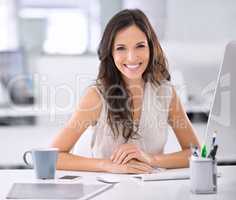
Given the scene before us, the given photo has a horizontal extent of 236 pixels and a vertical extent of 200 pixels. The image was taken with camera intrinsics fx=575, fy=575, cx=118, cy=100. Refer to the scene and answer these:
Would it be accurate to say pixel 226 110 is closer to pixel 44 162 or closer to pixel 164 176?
pixel 164 176

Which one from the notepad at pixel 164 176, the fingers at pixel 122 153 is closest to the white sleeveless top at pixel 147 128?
the fingers at pixel 122 153

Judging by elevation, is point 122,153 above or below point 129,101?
below

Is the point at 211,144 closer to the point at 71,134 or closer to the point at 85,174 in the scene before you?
the point at 85,174

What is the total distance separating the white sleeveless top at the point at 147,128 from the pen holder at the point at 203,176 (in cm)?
60

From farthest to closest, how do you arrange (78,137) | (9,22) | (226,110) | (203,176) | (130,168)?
(9,22), (78,137), (130,168), (226,110), (203,176)

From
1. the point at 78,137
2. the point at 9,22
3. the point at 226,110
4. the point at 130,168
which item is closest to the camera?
the point at 226,110

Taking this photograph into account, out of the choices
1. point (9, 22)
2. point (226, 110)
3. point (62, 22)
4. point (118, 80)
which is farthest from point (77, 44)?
point (226, 110)

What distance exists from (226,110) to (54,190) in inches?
21.3

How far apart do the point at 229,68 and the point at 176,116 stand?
1.78 feet

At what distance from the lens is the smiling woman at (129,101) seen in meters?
2.05

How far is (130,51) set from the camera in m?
2.06

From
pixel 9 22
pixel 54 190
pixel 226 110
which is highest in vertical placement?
pixel 9 22

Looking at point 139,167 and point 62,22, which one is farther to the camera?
point 62,22

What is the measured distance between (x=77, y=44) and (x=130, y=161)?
91.4 inches
